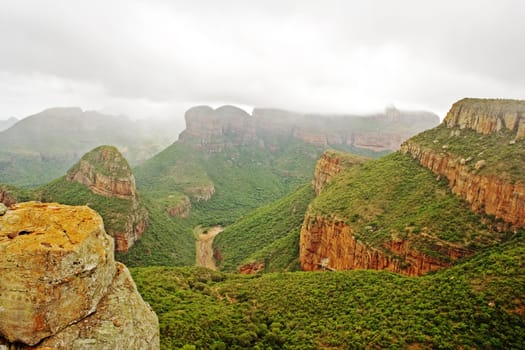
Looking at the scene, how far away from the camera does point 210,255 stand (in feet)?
350

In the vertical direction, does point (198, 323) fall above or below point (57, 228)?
below

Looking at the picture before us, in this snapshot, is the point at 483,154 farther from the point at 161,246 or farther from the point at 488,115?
the point at 161,246

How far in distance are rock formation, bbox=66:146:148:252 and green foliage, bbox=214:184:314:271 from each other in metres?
26.5

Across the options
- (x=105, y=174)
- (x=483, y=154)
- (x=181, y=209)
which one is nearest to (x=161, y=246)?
(x=105, y=174)

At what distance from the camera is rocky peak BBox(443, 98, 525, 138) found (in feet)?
183

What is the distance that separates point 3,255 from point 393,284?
3983cm

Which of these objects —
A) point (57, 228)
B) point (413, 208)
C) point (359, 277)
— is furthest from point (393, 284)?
point (57, 228)

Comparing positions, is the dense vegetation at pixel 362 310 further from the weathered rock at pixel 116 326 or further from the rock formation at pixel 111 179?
the rock formation at pixel 111 179

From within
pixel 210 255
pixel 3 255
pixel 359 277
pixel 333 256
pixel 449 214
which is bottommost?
pixel 210 255

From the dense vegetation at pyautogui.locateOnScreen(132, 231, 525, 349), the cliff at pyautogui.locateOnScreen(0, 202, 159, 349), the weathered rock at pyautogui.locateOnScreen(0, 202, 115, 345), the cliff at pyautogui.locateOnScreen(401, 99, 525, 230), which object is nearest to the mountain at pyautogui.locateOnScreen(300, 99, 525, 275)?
the cliff at pyautogui.locateOnScreen(401, 99, 525, 230)

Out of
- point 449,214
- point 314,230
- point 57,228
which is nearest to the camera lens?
point 57,228

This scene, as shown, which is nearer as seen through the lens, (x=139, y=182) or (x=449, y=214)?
(x=449, y=214)

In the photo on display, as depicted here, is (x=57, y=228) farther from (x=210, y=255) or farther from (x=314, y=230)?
(x=210, y=255)

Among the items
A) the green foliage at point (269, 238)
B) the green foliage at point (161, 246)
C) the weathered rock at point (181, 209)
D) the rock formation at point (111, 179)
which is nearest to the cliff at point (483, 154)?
the green foliage at point (269, 238)
